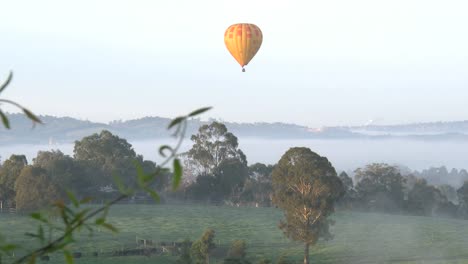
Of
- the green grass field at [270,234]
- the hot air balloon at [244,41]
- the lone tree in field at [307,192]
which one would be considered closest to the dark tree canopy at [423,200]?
the green grass field at [270,234]

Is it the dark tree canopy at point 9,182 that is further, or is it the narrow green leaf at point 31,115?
the dark tree canopy at point 9,182

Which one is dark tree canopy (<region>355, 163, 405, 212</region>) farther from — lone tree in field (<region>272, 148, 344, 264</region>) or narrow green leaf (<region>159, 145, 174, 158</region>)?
narrow green leaf (<region>159, 145, 174, 158</region>)

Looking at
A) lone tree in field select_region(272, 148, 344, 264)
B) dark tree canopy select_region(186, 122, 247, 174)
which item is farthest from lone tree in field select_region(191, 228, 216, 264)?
dark tree canopy select_region(186, 122, 247, 174)

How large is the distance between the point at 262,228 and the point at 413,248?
12332 mm

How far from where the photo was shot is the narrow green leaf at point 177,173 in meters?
1.90

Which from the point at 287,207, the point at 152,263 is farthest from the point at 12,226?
the point at 287,207

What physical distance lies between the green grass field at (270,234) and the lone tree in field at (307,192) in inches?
85.7

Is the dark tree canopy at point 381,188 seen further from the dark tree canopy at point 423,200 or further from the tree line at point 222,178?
the dark tree canopy at point 423,200

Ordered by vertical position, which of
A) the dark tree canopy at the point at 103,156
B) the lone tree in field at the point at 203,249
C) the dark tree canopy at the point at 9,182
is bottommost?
the lone tree in field at the point at 203,249

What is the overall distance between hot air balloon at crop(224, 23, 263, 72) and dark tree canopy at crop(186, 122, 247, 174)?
73.0 feet

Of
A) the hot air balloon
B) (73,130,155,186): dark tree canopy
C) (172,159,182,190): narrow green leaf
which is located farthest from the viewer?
(73,130,155,186): dark tree canopy

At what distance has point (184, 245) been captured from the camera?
4225cm

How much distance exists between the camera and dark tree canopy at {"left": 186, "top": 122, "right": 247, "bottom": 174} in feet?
278

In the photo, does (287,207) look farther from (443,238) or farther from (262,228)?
(443,238)
